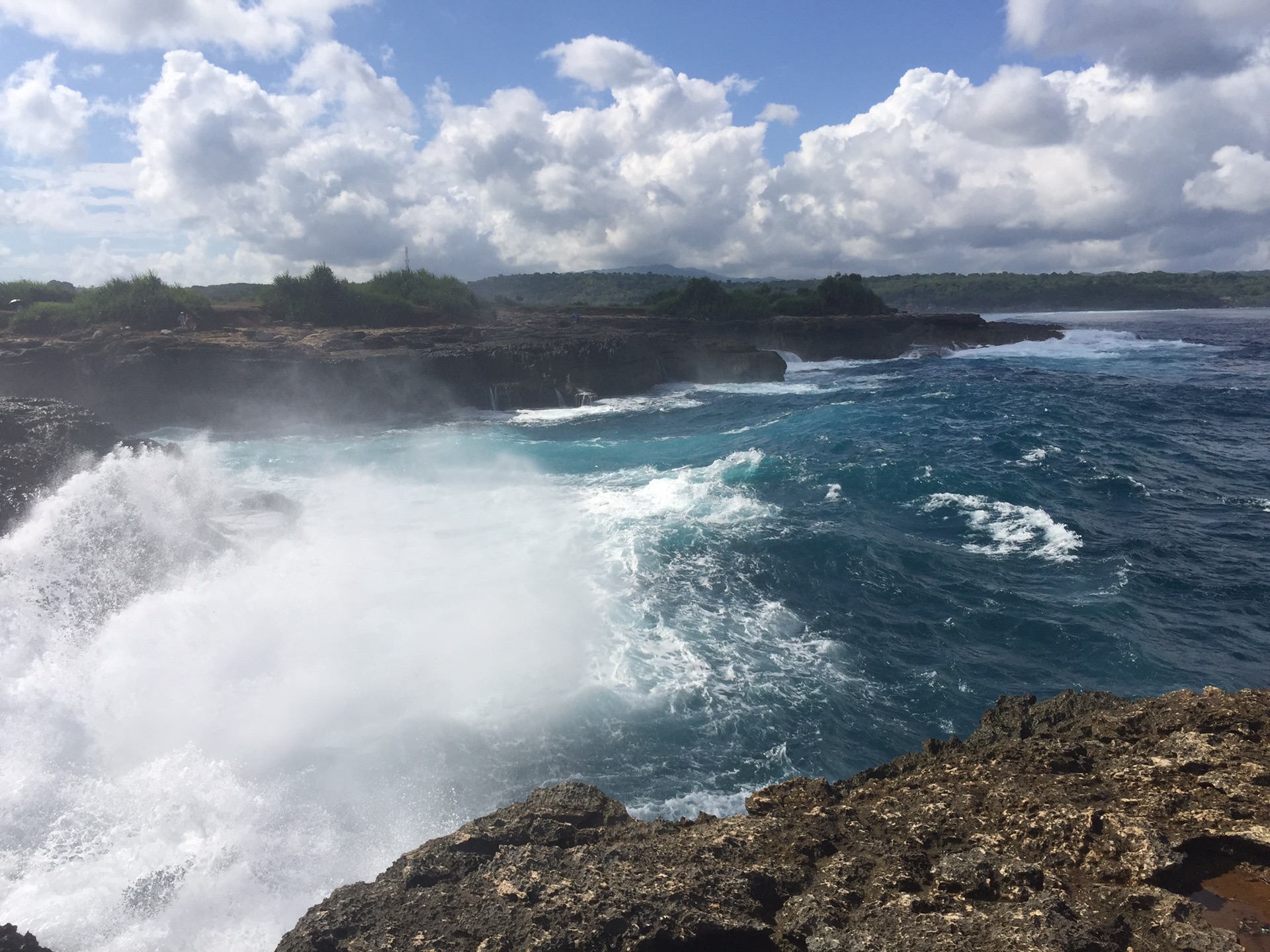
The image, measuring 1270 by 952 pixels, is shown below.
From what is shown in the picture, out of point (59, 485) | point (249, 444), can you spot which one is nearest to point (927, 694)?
point (59, 485)

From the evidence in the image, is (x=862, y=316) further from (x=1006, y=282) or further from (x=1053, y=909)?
(x=1006, y=282)

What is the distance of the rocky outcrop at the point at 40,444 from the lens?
12.8 metres

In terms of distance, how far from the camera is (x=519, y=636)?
36.2 ft

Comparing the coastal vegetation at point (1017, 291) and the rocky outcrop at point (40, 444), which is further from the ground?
the coastal vegetation at point (1017, 291)

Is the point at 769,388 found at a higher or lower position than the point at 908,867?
higher

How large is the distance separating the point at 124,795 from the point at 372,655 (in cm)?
352

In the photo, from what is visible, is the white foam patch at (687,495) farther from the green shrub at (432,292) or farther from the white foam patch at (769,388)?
the green shrub at (432,292)

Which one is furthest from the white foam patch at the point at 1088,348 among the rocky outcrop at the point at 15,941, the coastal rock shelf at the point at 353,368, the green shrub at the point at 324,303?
the rocky outcrop at the point at 15,941

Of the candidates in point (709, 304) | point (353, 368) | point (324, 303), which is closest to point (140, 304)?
point (324, 303)

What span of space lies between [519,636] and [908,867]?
7.90 m

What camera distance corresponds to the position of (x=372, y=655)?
34.8 feet

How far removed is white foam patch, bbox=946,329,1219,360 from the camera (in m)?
45.1

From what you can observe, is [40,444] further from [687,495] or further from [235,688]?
[687,495]

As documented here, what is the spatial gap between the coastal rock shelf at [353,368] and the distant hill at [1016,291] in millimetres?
60987
